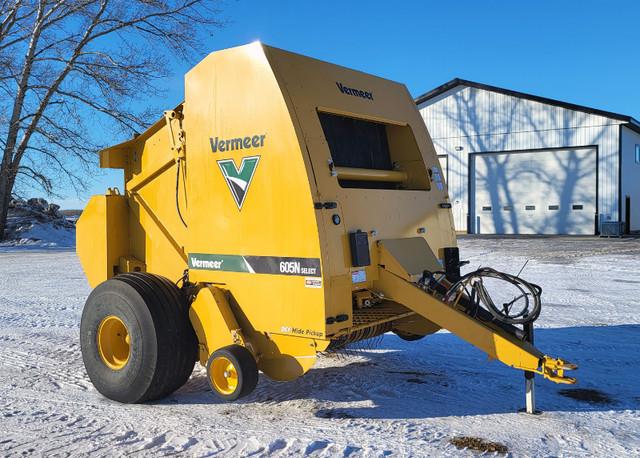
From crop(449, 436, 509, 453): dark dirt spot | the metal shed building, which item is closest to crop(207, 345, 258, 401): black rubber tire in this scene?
crop(449, 436, 509, 453): dark dirt spot

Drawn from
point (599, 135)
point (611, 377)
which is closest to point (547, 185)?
point (599, 135)

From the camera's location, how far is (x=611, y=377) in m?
4.93

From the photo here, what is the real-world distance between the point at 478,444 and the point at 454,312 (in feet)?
2.88

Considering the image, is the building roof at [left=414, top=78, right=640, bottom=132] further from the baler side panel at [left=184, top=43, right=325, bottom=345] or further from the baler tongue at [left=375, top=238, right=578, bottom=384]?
the baler side panel at [left=184, top=43, right=325, bottom=345]

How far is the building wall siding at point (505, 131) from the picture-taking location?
24266mm

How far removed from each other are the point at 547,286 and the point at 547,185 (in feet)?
54.3

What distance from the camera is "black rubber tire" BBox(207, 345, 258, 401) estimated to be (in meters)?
3.95

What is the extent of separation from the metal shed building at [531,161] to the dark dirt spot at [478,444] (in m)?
22.3

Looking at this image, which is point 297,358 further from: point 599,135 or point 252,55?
point 599,135

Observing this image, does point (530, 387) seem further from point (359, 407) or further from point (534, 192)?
point (534, 192)

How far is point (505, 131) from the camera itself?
26.2 m

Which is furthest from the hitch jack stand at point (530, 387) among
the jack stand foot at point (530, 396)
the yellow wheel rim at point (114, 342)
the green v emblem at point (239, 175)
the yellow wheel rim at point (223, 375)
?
the yellow wheel rim at point (114, 342)

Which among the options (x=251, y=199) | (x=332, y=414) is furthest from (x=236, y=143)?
(x=332, y=414)

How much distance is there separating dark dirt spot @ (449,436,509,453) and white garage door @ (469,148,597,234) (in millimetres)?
23596
